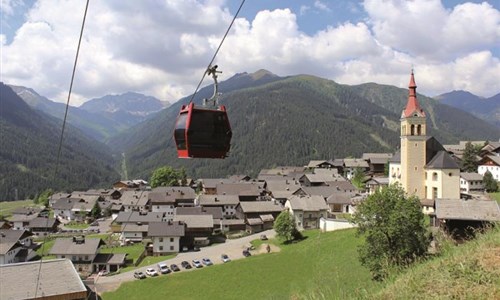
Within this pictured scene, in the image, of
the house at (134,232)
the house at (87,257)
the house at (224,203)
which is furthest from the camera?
the house at (224,203)

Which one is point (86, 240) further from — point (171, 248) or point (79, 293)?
point (79, 293)

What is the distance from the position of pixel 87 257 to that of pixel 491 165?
76752 millimetres

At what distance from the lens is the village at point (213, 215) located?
37.5m

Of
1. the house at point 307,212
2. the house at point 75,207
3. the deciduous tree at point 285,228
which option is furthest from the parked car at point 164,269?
the house at point 75,207

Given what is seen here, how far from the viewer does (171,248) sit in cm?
5650

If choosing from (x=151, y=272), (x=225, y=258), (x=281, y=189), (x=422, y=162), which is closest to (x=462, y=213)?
(x=422, y=162)

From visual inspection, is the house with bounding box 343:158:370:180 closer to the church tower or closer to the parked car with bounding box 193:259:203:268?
the church tower

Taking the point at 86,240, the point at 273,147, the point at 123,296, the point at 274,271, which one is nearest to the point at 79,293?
the point at 123,296

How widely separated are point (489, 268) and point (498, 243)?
135 cm

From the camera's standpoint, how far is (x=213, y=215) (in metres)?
70.3

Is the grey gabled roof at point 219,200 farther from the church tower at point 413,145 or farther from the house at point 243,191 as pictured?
the church tower at point 413,145

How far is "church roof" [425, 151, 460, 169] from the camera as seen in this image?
4691 centimetres

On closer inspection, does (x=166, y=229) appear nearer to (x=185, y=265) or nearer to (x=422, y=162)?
(x=185, y=265)

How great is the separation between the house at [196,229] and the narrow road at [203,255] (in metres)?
2.41
